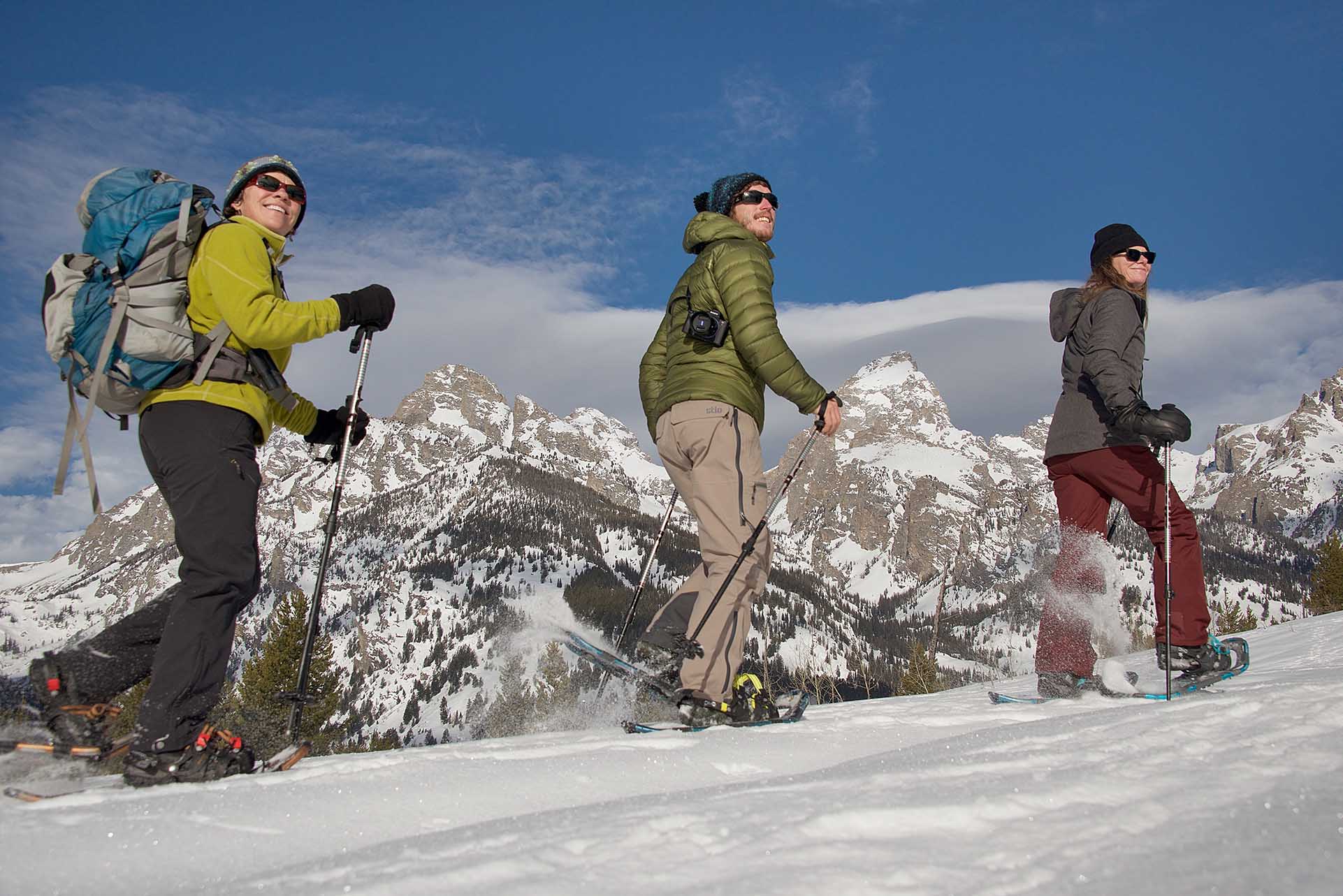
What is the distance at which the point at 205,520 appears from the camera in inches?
127

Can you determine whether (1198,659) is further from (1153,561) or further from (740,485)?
(740,485)

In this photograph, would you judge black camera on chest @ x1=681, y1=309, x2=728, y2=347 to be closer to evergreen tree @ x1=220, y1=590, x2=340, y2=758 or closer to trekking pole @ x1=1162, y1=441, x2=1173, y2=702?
trekking pole @ x1=1162, y1=441, x2=1173, y2=702

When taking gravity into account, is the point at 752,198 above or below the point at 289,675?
above

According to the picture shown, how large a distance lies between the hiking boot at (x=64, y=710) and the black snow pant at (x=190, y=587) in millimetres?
34

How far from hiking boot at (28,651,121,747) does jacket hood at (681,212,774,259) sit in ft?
12.1

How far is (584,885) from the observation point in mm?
1341

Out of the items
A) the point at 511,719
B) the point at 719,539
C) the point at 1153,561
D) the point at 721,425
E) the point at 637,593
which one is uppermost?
the point at 721,425

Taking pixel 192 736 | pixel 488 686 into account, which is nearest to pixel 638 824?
pixel 192 736

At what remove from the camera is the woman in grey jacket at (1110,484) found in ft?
16.1

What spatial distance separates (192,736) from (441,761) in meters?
1.01

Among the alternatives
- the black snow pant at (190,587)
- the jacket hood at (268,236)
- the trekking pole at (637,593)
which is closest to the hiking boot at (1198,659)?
the trekking pole at (637,593)

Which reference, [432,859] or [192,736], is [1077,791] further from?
[192,736]

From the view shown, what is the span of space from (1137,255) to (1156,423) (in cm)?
136

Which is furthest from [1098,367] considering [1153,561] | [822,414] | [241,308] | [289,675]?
[289,675]
